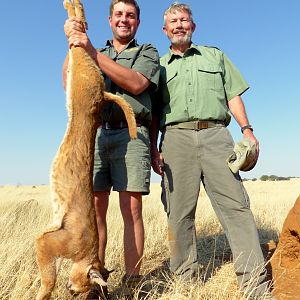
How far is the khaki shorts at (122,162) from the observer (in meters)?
4.53

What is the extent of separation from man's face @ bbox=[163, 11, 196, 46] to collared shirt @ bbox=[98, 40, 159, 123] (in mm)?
580

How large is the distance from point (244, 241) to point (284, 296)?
3.01 feet

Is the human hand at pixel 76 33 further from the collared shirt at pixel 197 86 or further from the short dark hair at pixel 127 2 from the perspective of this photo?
the collared shirt at pixel 197 86

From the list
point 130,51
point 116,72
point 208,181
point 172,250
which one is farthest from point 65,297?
point 130,51

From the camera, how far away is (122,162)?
181 inches

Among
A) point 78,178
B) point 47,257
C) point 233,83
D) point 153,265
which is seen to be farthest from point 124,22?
point 153,265

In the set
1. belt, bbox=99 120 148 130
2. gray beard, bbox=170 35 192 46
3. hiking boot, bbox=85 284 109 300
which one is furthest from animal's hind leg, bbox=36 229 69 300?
gray beard, bbox=170 35 192 46

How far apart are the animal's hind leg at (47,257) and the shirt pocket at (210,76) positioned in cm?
266

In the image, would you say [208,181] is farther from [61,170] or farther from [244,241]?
[61,170]

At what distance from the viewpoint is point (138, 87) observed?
14.6 ft

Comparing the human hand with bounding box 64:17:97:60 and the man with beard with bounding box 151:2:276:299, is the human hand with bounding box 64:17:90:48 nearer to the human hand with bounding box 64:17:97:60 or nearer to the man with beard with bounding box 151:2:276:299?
the human hand with bounding box 64:17:97:60

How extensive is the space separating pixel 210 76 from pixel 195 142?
83 centimetres

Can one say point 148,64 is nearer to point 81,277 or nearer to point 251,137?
point 251,137

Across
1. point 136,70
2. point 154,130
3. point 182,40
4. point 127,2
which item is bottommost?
point 154,130
